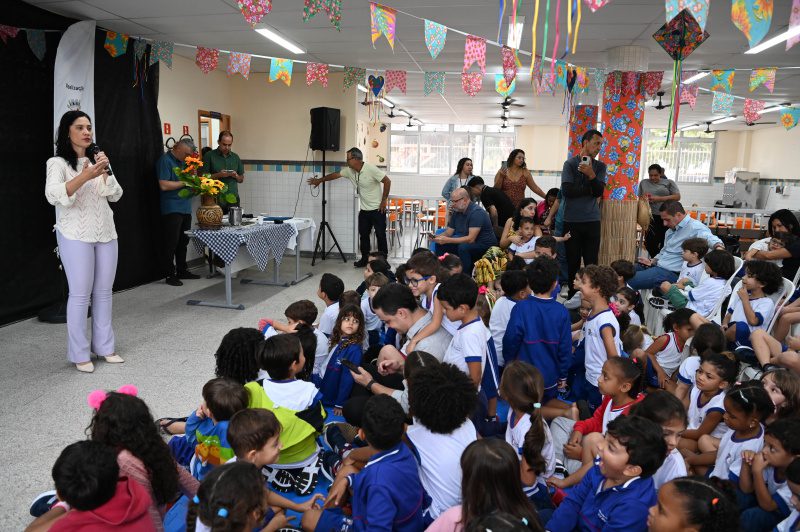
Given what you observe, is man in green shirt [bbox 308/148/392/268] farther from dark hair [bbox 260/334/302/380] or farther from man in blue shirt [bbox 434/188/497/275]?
dark hair [bbox 260/334/302/380]

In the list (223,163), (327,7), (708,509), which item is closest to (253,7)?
(327,7)

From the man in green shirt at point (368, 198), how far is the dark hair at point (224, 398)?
5.28 metres

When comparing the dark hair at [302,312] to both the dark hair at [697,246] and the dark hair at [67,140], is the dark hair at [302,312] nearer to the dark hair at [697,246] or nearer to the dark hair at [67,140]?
the dark hair at [67,140]

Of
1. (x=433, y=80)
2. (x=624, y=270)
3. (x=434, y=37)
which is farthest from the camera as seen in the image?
(x=433, y=80)

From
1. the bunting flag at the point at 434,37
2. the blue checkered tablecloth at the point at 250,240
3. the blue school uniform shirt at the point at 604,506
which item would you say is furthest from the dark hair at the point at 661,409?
the blue checkered tablecloth at the point at 250,240

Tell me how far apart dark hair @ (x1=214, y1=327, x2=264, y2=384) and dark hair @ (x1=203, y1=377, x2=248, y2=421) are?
0.42 m

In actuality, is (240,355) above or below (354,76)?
below

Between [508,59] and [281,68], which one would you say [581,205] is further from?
[281,68]

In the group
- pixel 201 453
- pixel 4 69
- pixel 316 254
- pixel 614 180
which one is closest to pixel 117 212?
pixel 4 69

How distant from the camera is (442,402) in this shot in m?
1.83

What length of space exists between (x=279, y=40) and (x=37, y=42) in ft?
7.60

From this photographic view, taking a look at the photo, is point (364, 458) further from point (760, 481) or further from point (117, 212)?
point (117, 212)

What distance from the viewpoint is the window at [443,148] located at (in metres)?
16.9

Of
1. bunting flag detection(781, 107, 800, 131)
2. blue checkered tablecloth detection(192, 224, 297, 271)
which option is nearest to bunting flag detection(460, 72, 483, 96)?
blue checkered tablecloth detection(192, 224, 297, 271)
